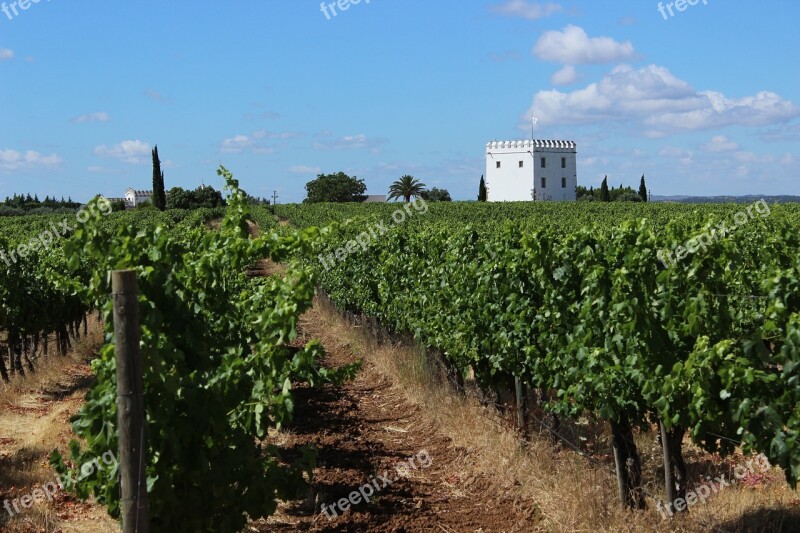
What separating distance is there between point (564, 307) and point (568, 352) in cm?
54

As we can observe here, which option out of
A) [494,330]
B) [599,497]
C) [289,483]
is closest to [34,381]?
[494,330]

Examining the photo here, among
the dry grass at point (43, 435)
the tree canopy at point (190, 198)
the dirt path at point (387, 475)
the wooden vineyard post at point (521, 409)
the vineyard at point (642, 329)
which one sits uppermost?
the tree canopy at point (190, 198)

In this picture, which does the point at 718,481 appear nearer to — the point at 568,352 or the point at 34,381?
the point at 568,352

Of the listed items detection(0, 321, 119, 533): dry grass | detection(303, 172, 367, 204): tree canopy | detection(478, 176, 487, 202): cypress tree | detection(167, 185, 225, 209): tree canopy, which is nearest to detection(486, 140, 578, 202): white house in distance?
detection(478, 176, 487, 202): cypress tree

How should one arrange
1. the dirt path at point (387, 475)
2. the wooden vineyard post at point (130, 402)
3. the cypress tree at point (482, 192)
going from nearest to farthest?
the wooden vineyard post at point (130, 402), the dirt path at point (387, 475), the cypress tree at point (482, 192)

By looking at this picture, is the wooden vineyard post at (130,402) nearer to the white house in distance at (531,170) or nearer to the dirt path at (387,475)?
the dirt path at (387,475)

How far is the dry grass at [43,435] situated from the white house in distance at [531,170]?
267 feet

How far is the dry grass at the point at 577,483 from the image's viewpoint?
522cm

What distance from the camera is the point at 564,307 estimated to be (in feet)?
20.4

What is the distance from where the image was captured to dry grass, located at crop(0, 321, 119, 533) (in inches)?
221

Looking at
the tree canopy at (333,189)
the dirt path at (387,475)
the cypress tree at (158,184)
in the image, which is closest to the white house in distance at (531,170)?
the tree canopy at (333,189)

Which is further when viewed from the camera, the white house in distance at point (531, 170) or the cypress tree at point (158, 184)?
the white house in distance at point (531, 170)

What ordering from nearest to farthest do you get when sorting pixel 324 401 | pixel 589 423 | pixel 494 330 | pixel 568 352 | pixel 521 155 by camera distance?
pixel 568 352 < pixel 494 330 < pixel 589 423 < pixel 324 401 < pixel 521 155

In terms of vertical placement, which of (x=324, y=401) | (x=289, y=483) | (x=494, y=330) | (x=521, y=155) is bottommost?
(x=324, y=401)
